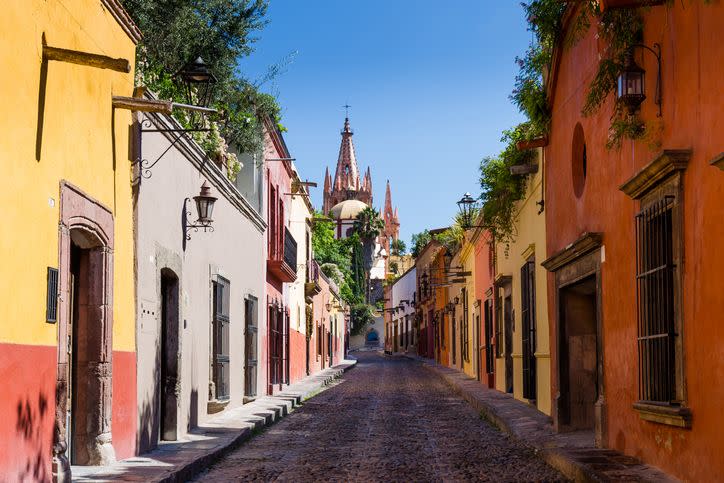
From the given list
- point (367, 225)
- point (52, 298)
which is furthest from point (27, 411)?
point (367, 225)

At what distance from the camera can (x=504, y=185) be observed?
1955 cm

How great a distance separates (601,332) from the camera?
1158 cm

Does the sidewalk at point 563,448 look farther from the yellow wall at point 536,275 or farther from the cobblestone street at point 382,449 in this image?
the yellow wall at point 536,275

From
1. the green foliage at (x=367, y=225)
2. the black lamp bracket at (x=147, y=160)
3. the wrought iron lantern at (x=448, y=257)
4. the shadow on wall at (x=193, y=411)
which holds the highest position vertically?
the green foliage at (x=367, y=225)

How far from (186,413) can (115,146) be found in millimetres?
4745

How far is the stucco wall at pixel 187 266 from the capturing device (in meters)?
11.6

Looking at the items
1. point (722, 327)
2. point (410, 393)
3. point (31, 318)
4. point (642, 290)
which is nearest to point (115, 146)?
point (31, 318)

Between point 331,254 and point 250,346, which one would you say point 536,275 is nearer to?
point 250,346

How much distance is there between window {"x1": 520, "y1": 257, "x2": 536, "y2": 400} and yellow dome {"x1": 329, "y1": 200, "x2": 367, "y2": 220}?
9639 cm

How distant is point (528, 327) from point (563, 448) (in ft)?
24.5

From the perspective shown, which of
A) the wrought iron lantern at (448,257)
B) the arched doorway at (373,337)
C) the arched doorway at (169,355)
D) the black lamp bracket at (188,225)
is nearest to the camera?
the arched doorway at (169,355)

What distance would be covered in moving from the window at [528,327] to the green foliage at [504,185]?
1.50 metres

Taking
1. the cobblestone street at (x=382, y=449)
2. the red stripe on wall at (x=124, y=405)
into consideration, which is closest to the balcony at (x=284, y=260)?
the cobblestone street at (x=382, y=449)

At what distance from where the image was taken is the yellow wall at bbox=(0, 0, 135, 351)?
23.9 feet
